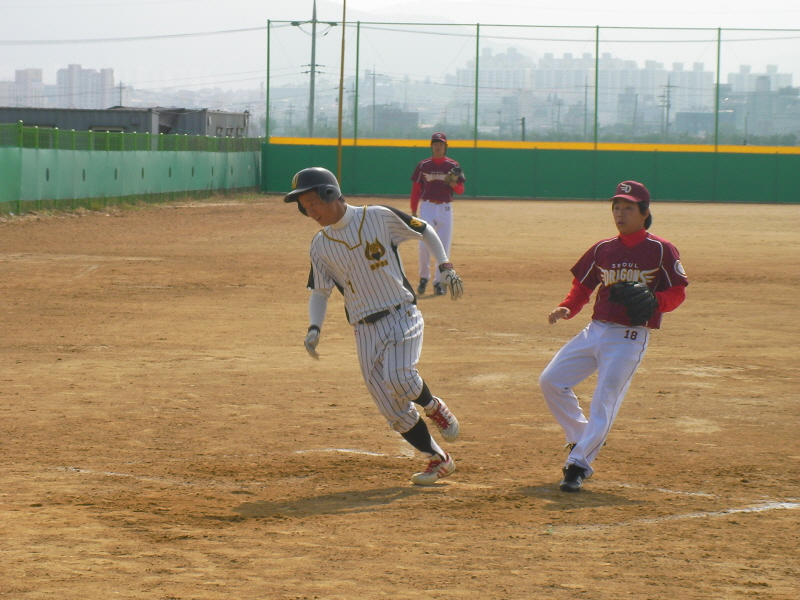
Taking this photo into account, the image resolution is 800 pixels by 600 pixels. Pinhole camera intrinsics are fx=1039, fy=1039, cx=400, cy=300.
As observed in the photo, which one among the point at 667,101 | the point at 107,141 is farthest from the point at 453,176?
the point at 667,101

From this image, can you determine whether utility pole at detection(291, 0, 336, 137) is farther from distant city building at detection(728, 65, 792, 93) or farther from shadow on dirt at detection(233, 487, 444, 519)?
shadow on dirt at detection(233, 487, 444, 519)

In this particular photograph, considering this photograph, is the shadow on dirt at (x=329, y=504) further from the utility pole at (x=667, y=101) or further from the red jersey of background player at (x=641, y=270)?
the utility pole at (x=667, y=101)

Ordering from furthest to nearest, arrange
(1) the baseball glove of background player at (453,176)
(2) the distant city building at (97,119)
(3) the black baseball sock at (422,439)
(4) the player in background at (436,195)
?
(2) the distant city building at (97,119)
(4) the player in background at (436,195)
(1) the baseball glove of background player at (453,176)
(3) the black baseball sock at (422,439)

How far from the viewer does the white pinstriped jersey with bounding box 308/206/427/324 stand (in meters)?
5.91

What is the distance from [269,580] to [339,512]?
106 cm

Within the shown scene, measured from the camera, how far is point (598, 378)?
19.8 ft

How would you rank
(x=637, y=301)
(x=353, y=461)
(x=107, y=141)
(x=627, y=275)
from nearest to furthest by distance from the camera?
(x=637, y=301) → (x=627, y=275) → (x=353, y=461) → (x=107, y=141)

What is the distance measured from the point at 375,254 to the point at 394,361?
0.62 meters

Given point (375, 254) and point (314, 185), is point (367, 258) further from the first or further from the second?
point (314, 185)

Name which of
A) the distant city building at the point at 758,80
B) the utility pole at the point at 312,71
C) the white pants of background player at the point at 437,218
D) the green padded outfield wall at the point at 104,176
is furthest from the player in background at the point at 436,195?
the distant city building at the point at 758,80

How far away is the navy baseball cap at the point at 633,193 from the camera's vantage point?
5915mm

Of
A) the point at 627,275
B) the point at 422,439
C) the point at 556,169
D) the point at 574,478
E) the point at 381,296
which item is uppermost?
the point at 556,169

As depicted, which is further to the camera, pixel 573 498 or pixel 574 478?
pixel 574 478

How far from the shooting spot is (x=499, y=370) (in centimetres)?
941
